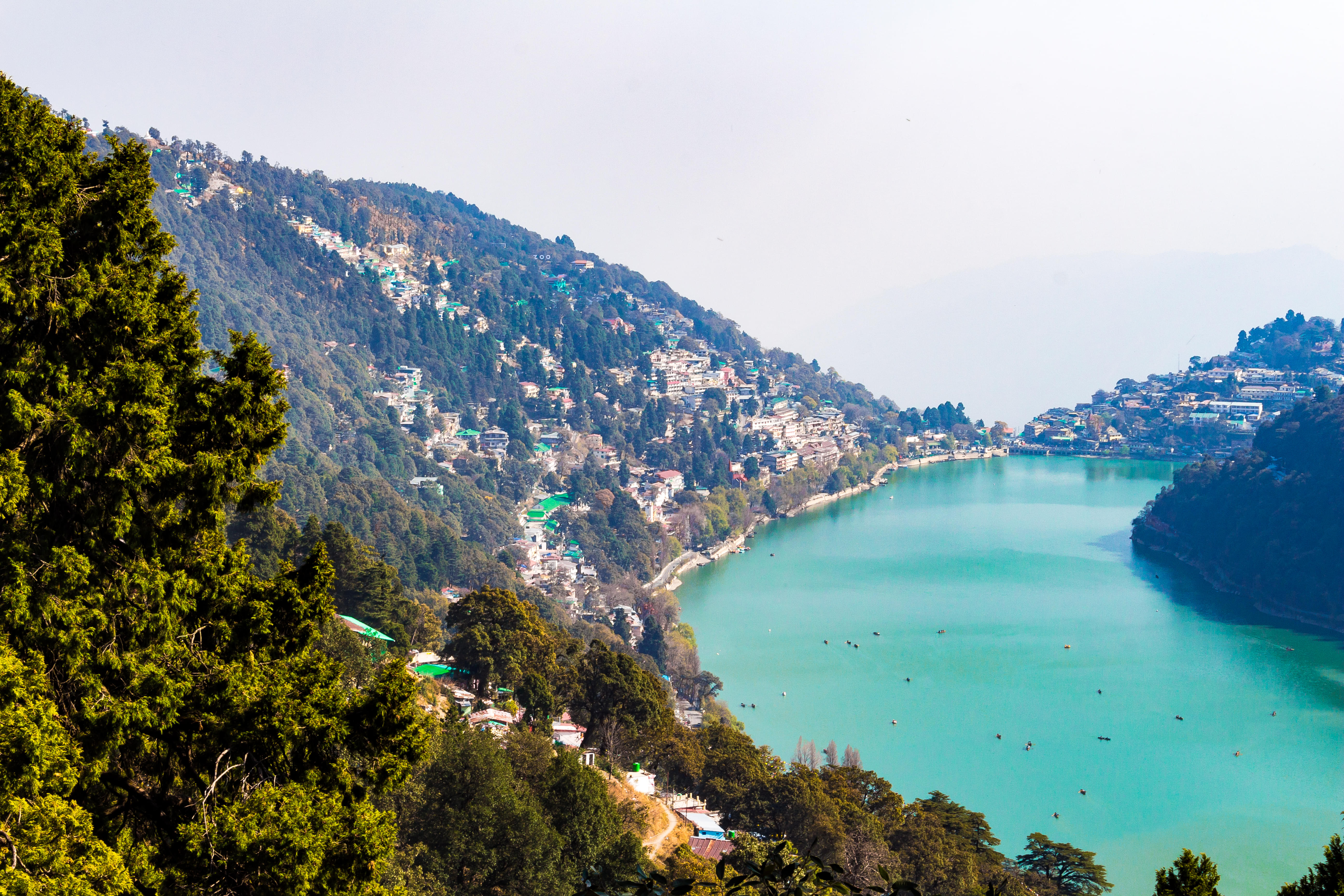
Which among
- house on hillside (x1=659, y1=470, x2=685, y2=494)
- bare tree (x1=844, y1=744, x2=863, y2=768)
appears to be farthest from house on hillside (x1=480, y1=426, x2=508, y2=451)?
bare tree (x1=844, y1=744, x2=863, y2=768)

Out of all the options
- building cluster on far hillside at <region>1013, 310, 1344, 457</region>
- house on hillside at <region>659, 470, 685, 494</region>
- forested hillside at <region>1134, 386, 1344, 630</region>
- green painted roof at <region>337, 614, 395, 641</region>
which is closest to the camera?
green painted roof at <region>337, 614, 395, 641</region>

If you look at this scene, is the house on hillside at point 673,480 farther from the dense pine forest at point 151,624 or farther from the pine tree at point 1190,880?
the pine tree at point 1190,880

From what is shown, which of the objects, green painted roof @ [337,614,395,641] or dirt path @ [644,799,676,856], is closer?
dirt path @ [644,799,676,856]

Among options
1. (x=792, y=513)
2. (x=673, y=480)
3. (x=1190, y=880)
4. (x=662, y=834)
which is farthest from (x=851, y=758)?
(x=673, y=480)

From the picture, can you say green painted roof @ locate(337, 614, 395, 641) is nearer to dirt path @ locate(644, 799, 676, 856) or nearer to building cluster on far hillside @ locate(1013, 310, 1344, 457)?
dirt path @ locate(644, 799, 676, 856)

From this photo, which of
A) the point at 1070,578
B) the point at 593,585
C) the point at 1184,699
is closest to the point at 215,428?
the point at 1184,699

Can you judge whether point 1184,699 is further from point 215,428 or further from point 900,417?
point 900,417
